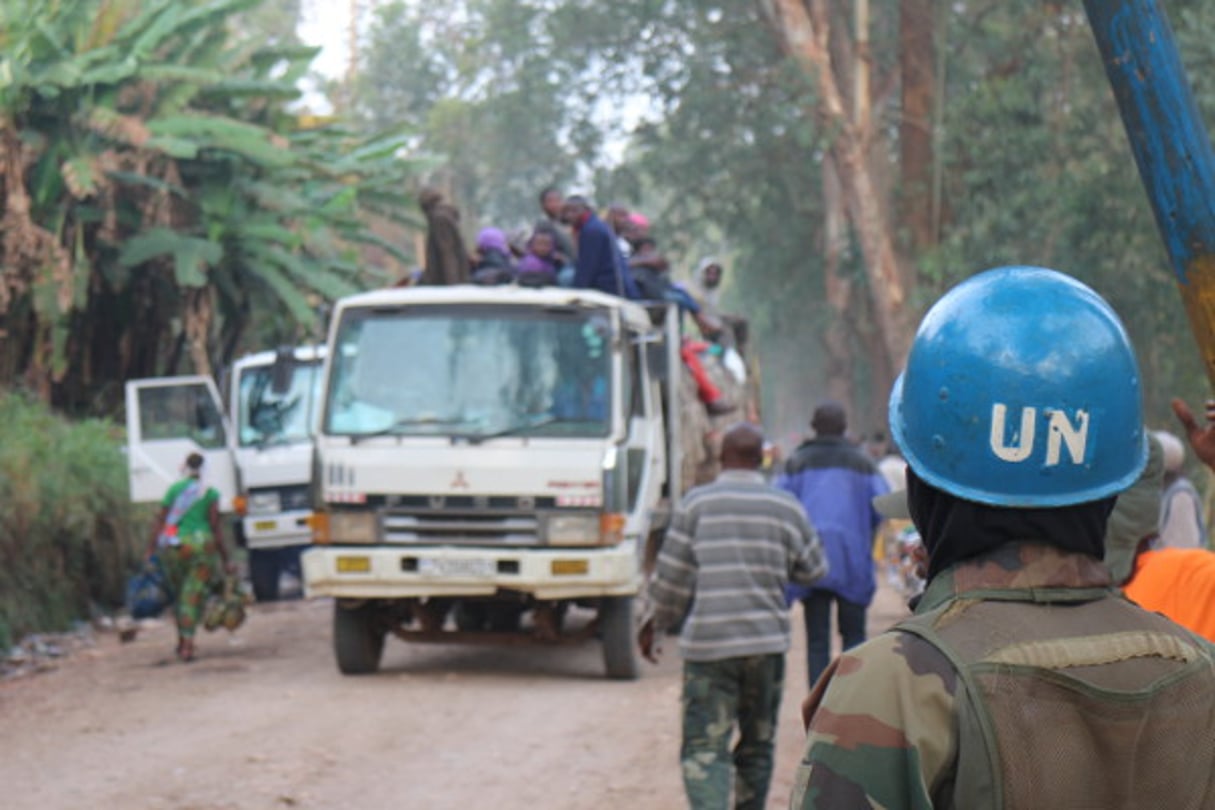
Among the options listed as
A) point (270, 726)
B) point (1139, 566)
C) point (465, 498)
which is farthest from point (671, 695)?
point (1139, 566)

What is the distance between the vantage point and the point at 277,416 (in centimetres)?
1925

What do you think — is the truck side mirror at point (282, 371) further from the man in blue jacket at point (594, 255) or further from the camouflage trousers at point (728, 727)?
the camouflage trousers at point (728, 727)

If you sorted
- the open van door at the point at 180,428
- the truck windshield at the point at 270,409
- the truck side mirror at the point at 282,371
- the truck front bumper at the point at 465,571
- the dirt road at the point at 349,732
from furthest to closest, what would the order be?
the truck windshield at the point at 270,409, the open van door at the point at 180,428, the truck side mirror at the point at 282,371, the truck front bumper at the point at 465,571, the dirt road at the point at 349,732

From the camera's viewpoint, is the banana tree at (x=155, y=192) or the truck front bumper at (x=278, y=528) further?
the banana tree at (x=155, y=192)

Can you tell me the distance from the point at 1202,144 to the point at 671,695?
9.82 m

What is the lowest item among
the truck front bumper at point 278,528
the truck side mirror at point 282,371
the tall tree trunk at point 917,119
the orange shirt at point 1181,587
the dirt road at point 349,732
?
the dirt road at point 349,732

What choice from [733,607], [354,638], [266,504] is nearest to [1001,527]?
[733,607]

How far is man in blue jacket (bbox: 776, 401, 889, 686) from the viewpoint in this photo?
30.7 feet

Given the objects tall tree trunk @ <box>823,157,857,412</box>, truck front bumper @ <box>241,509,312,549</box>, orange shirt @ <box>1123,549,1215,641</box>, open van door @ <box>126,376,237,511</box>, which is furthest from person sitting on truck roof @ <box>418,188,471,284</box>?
tall tree trunk @ <box>823,157,857,412</box>

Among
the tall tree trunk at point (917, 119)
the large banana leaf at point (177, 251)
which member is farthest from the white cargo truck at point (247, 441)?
the tall tree trunk at point (917, 119)

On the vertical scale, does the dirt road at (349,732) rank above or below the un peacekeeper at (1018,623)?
below

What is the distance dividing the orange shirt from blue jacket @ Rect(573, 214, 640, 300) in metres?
9.70

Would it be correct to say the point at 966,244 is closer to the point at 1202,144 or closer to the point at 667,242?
→ the point at 667,242

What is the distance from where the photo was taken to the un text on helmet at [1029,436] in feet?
6.60
